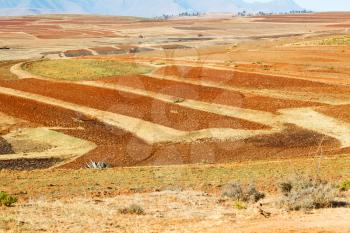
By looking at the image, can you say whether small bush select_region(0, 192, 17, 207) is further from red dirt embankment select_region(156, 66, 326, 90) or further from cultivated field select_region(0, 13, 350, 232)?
red dirt embankment select_region(156, 66, 326, 90)

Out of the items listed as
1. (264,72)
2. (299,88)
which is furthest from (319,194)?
(264,72)

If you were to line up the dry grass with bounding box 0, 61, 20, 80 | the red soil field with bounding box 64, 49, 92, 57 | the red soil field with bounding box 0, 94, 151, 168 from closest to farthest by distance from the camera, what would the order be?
the red soil field with bounding box 0, 94, 151, 168 → the dry grass with bounding box 0, 61, 20, 80 → the red soil field with bounding box 64, 49, 92, 57

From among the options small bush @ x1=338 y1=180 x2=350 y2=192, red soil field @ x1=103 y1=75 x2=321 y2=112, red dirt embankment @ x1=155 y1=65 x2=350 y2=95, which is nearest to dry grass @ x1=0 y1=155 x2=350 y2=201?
small bush @ x1=338 y1=180 x2=350 y2=192

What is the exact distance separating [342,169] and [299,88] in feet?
78.1

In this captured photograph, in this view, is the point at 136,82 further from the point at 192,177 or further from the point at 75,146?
the point at 192,177

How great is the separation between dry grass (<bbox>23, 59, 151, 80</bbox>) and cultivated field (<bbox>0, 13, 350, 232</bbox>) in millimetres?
165

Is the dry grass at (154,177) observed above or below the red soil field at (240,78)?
below

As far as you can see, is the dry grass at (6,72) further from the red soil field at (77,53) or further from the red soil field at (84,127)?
the red soil field at (77,53)

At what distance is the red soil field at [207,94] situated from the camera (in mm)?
38219

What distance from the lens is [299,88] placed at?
44281 millimetres

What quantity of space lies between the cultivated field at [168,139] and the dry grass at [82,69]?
6.5 inches

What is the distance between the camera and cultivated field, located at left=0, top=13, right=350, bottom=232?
45.5 ft

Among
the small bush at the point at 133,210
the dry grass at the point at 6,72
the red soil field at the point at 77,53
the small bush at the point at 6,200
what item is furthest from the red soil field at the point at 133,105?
the red soil field at the point at 77,53

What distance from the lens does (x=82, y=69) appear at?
5753 centimetres
